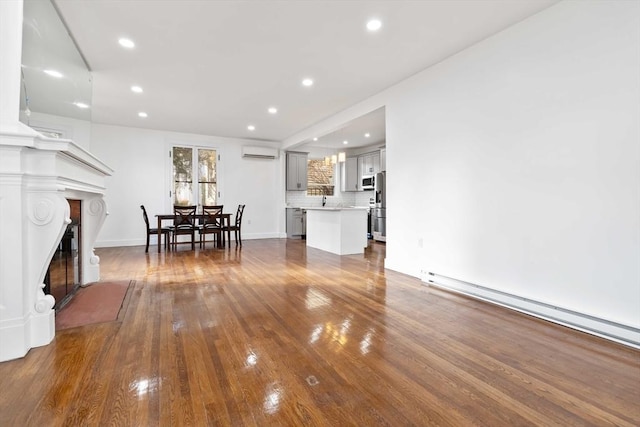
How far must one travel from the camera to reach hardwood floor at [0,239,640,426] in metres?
1.38

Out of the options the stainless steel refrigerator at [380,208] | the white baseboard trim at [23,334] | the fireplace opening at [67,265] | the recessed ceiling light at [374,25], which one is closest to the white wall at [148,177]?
the stainless steel refrigerator at [380,208]

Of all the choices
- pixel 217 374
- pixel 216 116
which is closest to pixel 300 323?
pixel 217 374

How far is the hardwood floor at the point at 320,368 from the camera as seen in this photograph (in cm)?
138

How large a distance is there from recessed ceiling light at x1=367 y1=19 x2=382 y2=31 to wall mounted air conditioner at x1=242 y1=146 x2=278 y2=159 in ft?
18.0

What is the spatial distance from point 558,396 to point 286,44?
353cm

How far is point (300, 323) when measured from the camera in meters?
2.44

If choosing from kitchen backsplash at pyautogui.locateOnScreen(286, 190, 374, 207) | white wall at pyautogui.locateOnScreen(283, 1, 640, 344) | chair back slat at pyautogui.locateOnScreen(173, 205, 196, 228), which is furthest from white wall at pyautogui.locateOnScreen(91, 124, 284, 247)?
white wall at pyautogui.locateOnScreen(283, 1, 640, 344)

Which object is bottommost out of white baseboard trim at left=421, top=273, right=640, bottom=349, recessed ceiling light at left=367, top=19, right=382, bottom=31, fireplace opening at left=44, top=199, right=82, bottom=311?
white baseboard trim at left=421, top=273, right=640, bottom=349

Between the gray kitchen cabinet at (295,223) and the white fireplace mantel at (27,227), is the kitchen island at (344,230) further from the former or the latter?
the white fireplace mantel at (27,227)

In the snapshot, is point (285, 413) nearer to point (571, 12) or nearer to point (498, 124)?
point (498, 124)

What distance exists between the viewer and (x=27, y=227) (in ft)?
6.41

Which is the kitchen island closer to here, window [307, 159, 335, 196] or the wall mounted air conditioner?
the wall mounted air conditioner

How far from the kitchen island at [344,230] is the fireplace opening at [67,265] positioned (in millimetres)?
3815

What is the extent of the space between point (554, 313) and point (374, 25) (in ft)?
9.70
